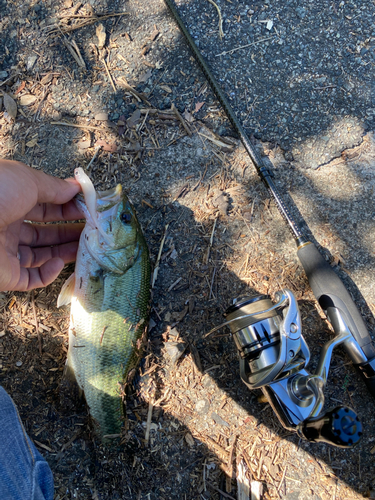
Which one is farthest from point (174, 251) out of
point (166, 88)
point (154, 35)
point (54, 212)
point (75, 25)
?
point (75, 25)

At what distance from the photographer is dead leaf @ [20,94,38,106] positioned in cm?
379

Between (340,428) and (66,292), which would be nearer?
(340,428)

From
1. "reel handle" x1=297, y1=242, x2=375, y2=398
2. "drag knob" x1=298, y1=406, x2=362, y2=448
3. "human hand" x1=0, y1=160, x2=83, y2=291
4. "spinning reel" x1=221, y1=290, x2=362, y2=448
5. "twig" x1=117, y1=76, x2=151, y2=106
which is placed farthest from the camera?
"twig" x1=117, y1=76, x2=151, y2=106

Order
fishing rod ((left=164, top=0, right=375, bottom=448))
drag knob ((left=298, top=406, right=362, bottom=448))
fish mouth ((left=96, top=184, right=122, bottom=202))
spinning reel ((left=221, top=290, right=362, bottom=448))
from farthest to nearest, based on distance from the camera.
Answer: fish mouth ((left=96, top=184, right=122, bottom=202)), spinning reel ((left=221, top=290, right=362, bottom=448)), fishing rod ((left=164, top=0, right=375, bottom=448)), drag knob ((left=298, top=406, right=362, bottom=448))

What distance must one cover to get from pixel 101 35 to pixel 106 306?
2.99 meters

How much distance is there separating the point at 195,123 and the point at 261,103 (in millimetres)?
761

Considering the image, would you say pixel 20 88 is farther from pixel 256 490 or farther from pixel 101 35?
pixel 256 490

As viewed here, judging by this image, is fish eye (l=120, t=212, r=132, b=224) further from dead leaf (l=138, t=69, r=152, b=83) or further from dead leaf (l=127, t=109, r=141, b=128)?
dead leaf (l=138, t=69, r=152, b=83)

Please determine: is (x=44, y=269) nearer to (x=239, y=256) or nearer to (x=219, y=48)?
(x=239, y=256)

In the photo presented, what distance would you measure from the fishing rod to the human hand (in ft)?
5.86

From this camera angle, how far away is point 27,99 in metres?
3.79

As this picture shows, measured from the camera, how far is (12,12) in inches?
154

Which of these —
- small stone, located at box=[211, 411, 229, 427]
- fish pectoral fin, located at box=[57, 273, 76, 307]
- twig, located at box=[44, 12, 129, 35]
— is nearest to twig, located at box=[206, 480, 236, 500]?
small stone, located at box=[211, 411, 229, 427]

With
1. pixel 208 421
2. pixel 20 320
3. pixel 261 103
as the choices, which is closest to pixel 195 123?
pixel 261 103
